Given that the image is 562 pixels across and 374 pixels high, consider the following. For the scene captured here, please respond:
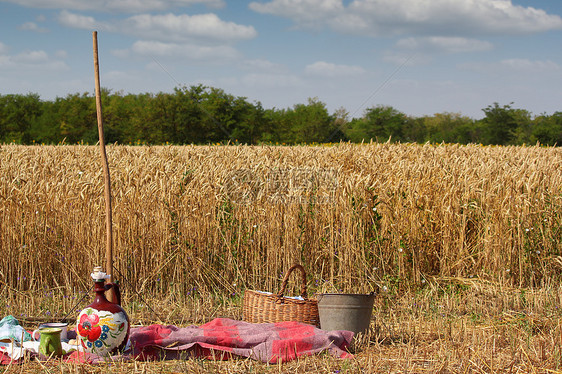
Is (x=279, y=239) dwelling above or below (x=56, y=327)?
above

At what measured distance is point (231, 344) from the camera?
3926 mm

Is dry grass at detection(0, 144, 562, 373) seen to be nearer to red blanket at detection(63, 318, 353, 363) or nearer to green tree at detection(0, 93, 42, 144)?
red blanket at detection(63, 318, 353, 363)

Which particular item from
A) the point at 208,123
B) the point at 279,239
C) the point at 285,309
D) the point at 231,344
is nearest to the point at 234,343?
the point at 231,344

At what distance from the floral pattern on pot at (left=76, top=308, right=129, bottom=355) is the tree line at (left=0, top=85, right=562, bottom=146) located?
17067 millimetres

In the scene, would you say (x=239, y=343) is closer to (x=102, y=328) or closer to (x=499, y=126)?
(x=102, y=328)

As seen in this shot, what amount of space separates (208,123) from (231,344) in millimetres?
26002

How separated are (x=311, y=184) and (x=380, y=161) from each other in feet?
6.58

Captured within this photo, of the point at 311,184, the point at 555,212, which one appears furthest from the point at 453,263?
the point at 311,184

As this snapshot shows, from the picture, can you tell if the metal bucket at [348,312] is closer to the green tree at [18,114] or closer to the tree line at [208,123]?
the tree line at [208,123]

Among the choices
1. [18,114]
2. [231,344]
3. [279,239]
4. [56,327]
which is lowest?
[231,344]

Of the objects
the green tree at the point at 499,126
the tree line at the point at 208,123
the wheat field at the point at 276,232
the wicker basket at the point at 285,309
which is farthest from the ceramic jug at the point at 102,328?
the green tree at the point at 499,126

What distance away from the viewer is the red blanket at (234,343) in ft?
12.4

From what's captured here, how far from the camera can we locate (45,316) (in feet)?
16.9

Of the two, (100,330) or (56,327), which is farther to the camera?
(56,327)
